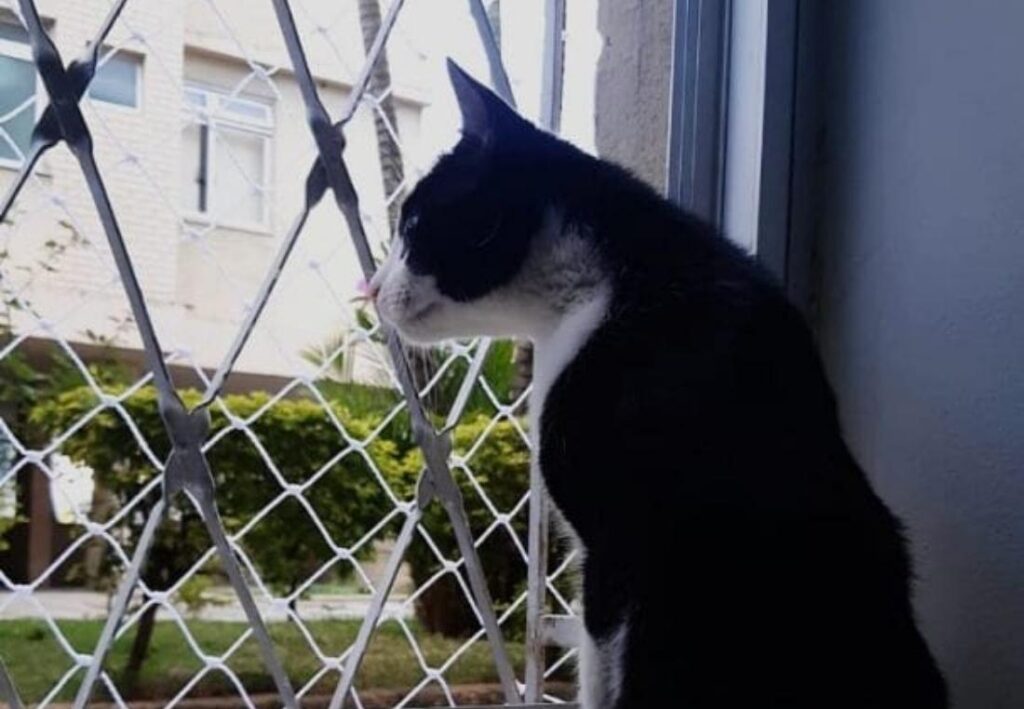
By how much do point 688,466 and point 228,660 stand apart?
2.42 ft

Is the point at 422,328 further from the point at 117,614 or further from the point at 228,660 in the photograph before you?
the point at 228,660

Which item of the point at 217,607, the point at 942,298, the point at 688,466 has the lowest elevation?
the point at 217,607

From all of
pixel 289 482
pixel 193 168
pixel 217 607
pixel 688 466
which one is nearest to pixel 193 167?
pixel 193 168

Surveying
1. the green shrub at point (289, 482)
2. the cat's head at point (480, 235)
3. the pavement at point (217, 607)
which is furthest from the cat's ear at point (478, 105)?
the pavement at point (217, 607)

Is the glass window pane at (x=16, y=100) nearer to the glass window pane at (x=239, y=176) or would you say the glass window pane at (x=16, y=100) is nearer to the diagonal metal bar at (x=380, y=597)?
the glass window pane at (x=239, y=176)

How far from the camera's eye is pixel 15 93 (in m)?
0.99

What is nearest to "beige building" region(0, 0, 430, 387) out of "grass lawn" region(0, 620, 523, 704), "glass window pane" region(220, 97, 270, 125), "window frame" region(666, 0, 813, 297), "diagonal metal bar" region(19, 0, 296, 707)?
"glass window pane" region(220, 97, 270, 125)

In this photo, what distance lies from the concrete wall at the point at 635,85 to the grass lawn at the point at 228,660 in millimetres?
501

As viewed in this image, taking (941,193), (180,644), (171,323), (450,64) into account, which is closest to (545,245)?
(450,64)

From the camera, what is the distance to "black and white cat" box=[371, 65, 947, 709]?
24.8 inches

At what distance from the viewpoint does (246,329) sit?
0.79 metres

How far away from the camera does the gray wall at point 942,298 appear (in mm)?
733

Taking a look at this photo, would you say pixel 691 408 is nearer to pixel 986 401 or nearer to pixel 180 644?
pixel 986 401

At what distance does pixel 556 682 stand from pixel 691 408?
1.53ft
